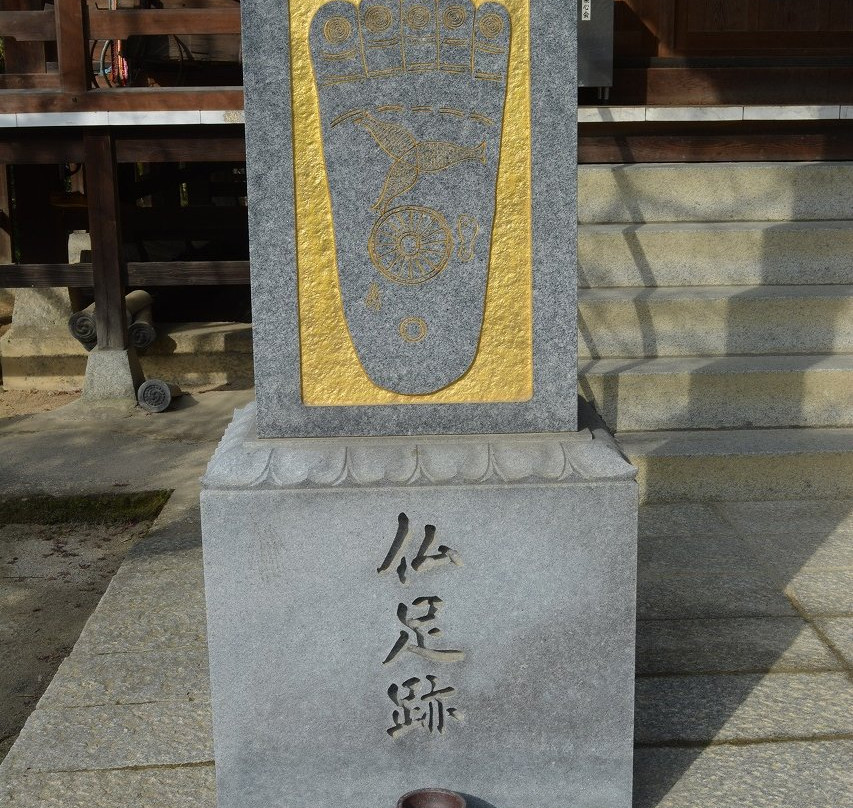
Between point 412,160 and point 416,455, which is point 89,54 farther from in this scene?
point 416,455

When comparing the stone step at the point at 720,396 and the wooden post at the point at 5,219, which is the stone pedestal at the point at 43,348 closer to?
the wooden post at the point at 5,219

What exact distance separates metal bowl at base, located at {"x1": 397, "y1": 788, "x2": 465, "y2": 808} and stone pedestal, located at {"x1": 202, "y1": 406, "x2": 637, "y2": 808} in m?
0.07

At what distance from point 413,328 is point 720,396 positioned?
9.16ft

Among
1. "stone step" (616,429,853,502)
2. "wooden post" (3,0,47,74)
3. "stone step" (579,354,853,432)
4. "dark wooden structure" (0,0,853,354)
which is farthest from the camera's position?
"wooden post" (3,0,47,74)

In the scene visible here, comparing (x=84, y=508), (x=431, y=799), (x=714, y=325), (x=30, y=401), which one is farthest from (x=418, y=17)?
(x=30, y=401)

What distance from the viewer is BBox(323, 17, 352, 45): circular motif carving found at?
7.41 ft

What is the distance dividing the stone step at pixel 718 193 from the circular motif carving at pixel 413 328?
12.0 ft

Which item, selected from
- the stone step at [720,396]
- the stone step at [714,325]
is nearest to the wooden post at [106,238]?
the stone step at [714,325]

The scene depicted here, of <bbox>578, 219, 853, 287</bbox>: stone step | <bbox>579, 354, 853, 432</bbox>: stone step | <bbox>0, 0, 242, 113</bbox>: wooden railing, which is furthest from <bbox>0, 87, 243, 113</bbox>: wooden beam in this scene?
<bbox>579, 354, 853, 432</bbox>: stone step

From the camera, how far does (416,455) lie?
7.68 ft

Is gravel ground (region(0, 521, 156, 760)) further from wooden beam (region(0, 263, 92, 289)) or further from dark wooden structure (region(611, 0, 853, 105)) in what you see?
dark wooden structure (region(611, 0, 853, 105))

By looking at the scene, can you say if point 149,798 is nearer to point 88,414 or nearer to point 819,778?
point 819,778

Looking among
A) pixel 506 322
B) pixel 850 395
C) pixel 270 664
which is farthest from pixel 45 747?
pixel 850 395

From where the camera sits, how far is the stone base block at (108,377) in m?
6.61
